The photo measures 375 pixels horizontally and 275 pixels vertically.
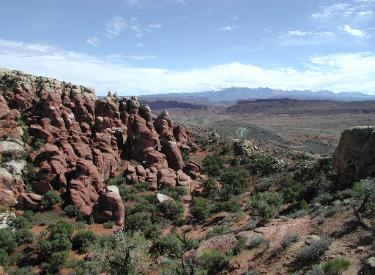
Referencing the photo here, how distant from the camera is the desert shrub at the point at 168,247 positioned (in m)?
32.1

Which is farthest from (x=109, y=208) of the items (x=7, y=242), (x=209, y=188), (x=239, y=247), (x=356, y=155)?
(x=356, y=155)

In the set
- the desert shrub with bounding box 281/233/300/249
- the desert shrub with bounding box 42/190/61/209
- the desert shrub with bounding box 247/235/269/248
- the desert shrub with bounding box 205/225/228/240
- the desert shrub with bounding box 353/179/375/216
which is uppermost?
the desert shrub with bounding box 353/179/375/216

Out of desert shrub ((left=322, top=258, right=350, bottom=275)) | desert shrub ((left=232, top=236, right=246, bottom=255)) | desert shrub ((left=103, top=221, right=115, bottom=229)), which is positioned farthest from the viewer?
desert shrub ((left=103, top=221, right=115, bottom=229))

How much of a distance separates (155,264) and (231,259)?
18.6ft

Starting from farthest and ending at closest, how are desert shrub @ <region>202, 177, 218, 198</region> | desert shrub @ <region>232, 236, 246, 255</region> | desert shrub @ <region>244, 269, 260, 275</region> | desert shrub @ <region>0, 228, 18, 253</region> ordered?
desert shrub @ <region>202, 177, 218, 198</region>, desert shrub @ <region>0, 228, 18, 253</region>, desert shrub @ <region>232, 236, 246, 255</region>, desert shrub @ <region>244, 269, 260, 275</region>

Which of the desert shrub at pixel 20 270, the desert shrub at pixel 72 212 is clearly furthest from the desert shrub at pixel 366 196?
the desert shrub at pixel 72 212

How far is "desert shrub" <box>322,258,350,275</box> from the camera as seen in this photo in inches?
796

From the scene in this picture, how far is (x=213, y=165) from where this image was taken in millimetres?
58750

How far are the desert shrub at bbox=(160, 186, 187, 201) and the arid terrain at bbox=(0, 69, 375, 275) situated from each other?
5.2 inches

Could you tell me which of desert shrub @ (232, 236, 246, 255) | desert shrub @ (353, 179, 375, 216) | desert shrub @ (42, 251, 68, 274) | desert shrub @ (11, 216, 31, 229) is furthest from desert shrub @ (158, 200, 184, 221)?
desert shrub @ (353, 179, 375, 216)

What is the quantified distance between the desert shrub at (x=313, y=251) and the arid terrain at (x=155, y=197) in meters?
0.06

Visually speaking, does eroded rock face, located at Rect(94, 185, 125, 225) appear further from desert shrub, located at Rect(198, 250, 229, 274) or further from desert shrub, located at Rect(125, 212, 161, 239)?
desert shrub, located at Rect(198, 250, 229, 274)

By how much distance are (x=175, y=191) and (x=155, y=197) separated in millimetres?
3652

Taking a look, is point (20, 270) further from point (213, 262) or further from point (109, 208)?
point (213, 262)
